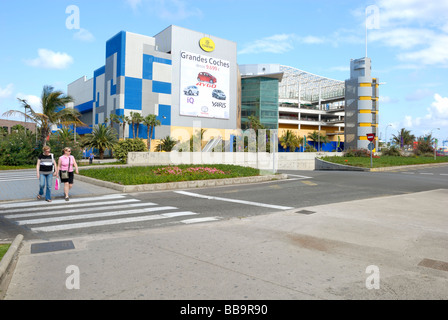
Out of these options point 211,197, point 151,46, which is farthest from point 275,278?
point 151,46

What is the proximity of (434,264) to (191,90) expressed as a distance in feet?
196

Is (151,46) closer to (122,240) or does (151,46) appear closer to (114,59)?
(114,59)

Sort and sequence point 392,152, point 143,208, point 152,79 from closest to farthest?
point 143,208
point 392,152
point 152,79

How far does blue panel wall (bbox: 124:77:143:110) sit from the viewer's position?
55.0 metres

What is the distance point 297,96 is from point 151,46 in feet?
197

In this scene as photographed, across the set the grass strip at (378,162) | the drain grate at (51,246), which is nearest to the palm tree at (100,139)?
the grass strip at (378,162)

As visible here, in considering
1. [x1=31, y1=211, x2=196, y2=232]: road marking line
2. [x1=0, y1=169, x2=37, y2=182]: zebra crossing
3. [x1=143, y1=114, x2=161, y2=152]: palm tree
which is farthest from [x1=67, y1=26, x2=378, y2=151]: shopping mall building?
[x1=31, y1=211, x2=196, y2=232]: road marking line

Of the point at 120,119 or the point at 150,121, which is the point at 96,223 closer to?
the point at 150,121

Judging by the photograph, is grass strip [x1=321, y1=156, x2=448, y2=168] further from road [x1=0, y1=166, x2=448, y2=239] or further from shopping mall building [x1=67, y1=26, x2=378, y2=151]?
shopping mall building [x1=67, y1=26, x2=378, y2=151]

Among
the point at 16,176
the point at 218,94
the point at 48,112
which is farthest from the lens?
the point at 218,94

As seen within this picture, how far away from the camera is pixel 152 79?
57375 mm

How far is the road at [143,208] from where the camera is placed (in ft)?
24.8

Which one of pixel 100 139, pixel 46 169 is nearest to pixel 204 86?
pixel 100 139

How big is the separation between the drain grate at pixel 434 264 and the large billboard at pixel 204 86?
57.5m
